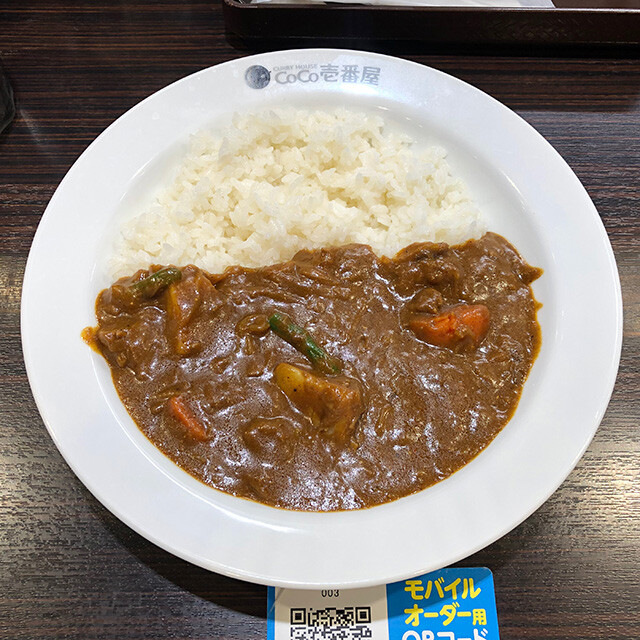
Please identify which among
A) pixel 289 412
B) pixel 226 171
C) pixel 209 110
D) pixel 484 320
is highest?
pixel 209 110

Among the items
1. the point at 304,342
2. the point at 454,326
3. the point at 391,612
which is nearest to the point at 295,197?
the point at 304,342

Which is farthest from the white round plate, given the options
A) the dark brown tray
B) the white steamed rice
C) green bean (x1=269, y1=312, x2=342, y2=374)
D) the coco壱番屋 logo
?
green bean (x1=269, y1=312, x2=342, y2=374)

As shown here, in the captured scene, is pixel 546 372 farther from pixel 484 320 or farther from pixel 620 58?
pixel 620 58

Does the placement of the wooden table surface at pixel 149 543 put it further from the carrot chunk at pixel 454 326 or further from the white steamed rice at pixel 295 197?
the white steamed rice at pixel 295 197

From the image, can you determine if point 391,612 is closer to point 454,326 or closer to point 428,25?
point 454,326

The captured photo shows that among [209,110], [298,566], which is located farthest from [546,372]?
[209,110]

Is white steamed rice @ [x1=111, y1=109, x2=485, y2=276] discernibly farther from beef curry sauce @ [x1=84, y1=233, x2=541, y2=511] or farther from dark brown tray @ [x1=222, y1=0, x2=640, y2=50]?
dark brown tray @ [x1=222, y1=0, x2=640, y2=50]

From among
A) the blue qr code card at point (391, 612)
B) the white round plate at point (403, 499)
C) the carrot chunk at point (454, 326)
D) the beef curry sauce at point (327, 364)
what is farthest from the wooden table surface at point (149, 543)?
the carrot chunk at point (454, 326)
